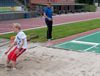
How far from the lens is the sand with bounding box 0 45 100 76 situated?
8360 mm

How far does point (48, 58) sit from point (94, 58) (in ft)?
5.26

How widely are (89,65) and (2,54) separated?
336 cm

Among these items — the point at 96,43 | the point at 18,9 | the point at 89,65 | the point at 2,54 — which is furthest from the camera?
the point at 18,9

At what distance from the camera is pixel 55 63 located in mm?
9516

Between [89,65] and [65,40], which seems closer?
[89,65]

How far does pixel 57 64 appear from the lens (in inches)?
370

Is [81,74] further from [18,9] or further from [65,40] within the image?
[18,9]

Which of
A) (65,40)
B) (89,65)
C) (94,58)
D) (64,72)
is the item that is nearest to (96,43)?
(65,40)

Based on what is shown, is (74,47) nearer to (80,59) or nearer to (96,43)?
(96,43)

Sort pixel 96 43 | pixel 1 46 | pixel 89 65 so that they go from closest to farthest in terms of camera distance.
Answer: pixel 89 65, pixel 1 46, pixel 96 43

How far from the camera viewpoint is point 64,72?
27.8ft

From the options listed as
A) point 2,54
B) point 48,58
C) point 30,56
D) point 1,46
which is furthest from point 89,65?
point 1,46

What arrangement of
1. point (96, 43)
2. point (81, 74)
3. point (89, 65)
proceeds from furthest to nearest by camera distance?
point (96, 43), point (89, 65), point (81, 74)

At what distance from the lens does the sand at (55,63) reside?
8.36m
